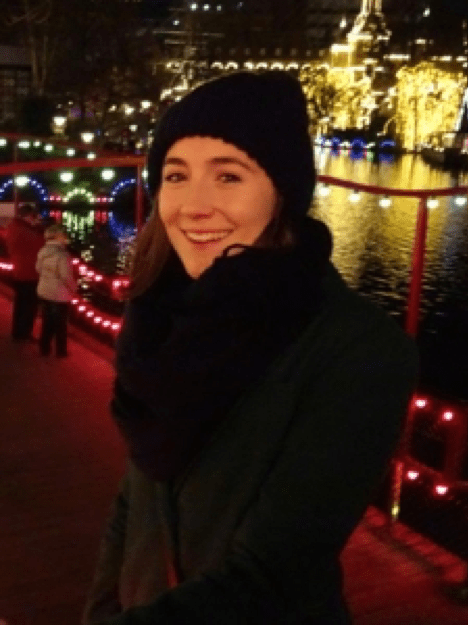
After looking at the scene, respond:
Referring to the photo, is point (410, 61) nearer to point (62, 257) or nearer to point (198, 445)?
point (62, 257)

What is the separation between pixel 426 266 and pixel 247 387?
65.3 feet

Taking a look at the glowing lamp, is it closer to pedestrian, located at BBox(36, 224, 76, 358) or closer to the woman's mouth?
pedestrian, located at BBox(36, 224, 76, 358)

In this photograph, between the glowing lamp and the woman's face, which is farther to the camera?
the glowing lamp

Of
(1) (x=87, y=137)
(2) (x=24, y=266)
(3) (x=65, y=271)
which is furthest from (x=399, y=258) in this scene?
(3) (x=65, y=271)

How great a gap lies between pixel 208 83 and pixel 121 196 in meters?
27.3

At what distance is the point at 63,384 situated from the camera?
729 centimetres

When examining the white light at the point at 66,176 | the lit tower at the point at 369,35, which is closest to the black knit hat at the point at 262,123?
the white light at the point at 66,176

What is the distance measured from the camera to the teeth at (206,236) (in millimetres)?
1452

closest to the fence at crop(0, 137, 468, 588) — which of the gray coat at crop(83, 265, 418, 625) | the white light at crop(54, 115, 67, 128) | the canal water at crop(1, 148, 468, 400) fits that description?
the gray coat at crop(83, 265, 418, 625)

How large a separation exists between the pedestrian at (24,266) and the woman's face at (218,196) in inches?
289

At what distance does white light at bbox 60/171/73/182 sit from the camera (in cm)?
2629

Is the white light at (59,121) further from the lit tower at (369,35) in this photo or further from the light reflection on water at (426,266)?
the lit tower at (369,35)

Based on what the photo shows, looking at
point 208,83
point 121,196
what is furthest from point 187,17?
point 208,83

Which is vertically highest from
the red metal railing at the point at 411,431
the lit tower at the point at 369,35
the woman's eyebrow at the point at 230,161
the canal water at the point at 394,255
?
the lit tower at the point at 369,35
